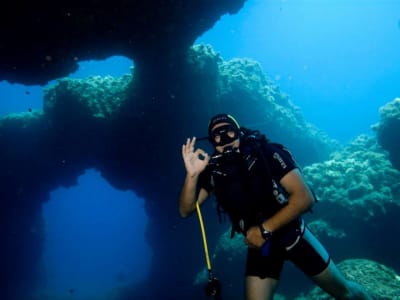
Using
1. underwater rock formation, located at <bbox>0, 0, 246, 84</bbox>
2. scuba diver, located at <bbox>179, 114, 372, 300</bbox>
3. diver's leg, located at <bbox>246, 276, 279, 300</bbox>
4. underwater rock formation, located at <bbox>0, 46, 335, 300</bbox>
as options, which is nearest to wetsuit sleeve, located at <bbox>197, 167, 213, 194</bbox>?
scuba diver, located at <bbox>179, 114, 372, 300</bbox>

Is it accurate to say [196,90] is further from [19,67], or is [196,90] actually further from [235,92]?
[19,67]

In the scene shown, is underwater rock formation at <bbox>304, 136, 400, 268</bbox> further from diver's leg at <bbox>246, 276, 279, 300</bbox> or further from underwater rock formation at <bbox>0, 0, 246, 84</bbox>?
diver's leg at <bbox>246, 276, 279, 300</bbox>

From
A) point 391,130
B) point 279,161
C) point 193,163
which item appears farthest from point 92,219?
point 279,161

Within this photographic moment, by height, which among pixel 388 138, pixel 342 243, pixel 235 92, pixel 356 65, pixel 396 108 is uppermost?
pixel 356 65

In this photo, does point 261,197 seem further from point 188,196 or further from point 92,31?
point 92,31

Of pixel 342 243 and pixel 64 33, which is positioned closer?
pixel 64 33

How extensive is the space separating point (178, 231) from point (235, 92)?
31.6 ft

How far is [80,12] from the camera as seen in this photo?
1030 centimetres

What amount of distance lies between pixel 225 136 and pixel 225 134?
0.02m

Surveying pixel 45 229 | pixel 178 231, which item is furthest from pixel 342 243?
pixel 45 229

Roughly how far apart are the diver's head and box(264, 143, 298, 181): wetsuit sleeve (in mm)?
405

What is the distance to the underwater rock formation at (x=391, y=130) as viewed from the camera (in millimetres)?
14344

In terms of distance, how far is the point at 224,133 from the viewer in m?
3.57

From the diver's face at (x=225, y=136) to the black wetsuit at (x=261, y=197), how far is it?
10 cm
